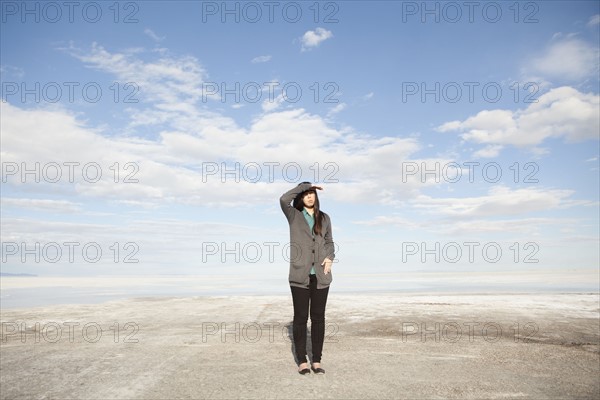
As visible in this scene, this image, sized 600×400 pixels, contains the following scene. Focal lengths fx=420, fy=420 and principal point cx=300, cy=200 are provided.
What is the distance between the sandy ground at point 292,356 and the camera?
151 inches

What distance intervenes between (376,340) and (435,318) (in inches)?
97.7

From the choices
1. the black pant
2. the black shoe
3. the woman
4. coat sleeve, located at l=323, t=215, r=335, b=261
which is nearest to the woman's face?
the woman

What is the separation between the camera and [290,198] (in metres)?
4.72

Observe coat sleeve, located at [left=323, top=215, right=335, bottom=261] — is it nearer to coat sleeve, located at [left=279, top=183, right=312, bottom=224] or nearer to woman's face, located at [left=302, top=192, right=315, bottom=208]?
woman's face, located at [left=302, top=192, right=315, bottom=208]

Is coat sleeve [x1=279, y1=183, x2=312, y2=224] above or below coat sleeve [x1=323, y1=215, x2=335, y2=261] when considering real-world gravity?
above

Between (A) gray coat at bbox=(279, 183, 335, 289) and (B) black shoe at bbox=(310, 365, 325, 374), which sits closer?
(B) black shoe at bbox=(310, 365, 325, 374)

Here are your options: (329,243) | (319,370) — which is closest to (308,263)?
(329,243)

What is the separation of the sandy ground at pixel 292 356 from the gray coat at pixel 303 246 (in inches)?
38.0

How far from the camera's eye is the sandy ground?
383cm

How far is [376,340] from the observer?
6.04 metres

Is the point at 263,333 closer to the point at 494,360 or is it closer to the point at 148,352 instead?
the point at 148,352

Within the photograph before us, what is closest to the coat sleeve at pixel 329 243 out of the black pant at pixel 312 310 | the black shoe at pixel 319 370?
the black pant at pixel 312 310

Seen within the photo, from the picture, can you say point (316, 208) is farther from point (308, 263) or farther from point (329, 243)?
point (308, 263)

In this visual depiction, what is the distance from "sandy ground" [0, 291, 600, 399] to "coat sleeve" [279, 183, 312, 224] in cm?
168
